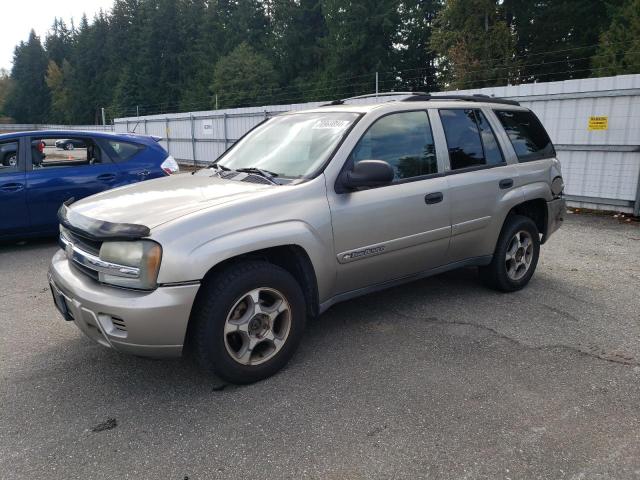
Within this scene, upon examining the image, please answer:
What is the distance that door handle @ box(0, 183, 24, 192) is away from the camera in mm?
6629

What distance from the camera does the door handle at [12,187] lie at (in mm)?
6629

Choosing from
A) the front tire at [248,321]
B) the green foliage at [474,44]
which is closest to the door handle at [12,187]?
the front tire at [248,321]

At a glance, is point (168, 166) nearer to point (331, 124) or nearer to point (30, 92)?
point (331, 124)


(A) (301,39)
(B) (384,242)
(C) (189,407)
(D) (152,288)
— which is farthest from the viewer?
(A) (301,39)

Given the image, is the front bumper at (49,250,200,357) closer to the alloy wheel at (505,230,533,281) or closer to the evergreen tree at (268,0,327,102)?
the alloy wheel at (505,230,533,281)

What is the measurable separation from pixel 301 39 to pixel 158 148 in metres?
52.8

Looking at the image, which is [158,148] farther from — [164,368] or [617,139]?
[617,139]

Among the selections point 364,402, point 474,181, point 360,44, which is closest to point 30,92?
point 360,44

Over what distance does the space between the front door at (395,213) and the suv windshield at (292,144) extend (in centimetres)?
23

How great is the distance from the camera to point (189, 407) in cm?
307

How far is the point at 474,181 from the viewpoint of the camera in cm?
441

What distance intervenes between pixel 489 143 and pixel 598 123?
561cm

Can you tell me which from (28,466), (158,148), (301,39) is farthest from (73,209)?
(301,39)

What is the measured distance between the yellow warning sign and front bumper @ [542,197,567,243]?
4.61m
